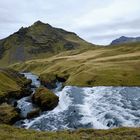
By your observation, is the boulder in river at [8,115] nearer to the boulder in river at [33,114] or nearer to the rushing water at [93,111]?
the rushing water at [93,111]

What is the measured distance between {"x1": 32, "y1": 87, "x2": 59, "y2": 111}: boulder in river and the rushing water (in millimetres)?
1584

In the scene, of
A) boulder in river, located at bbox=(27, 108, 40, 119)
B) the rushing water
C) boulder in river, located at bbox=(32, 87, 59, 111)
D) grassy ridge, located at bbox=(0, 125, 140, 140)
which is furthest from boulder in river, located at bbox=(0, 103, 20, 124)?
grassy ridge, located at bbox=(0, 125, 140, 140)

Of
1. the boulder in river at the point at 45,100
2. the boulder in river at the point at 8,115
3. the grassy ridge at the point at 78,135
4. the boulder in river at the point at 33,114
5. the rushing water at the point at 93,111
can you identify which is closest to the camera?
the grassy ridge at the point at 78,135

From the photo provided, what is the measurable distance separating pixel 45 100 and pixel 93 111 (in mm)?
11978

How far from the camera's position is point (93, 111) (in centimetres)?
6138

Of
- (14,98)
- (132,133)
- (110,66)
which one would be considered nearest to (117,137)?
(132,133)

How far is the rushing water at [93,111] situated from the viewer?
176ft

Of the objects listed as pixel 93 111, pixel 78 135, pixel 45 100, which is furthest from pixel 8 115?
pixel 78 135

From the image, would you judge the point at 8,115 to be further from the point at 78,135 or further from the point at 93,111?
A: the point at 78,135

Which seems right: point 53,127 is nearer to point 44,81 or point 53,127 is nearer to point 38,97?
point 38,97

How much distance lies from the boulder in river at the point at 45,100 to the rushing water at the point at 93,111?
1584 millimetres

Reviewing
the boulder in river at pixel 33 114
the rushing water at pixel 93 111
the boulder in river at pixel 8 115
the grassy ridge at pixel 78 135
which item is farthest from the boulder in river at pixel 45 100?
the grassy ridge at pixel 78 135

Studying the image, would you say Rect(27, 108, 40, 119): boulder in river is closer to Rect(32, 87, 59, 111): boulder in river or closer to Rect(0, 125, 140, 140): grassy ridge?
Rect(32, 87, 59, 111): boulder in river

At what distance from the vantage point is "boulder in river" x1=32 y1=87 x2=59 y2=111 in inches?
2657
